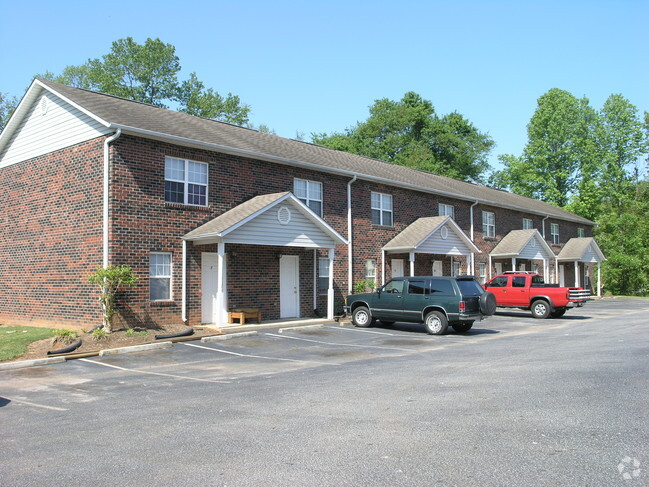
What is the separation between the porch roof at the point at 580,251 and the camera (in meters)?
38.4

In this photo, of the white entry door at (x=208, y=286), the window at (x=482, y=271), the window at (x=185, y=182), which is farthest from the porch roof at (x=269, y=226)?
the window at (x=482, y=271)

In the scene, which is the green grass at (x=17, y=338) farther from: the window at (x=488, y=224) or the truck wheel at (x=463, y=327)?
the window at (x=488, y=224)

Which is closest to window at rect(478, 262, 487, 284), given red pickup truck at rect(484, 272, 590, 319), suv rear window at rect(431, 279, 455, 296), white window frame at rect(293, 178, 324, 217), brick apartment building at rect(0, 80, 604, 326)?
red pickup truck at rect(484, 272, 590, 319)

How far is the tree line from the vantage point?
47.0 metres

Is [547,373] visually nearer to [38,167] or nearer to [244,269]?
[244,269]

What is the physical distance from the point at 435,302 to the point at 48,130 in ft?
45.2

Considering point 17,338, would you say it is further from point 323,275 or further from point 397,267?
point 397,267

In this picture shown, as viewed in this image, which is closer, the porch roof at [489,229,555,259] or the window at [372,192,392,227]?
the window at [372,192,392,227]

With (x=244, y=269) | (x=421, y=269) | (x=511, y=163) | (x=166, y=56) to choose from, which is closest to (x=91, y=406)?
(x=244, y=269)

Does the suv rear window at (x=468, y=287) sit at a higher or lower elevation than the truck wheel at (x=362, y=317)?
higher

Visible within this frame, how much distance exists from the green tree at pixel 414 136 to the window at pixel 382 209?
110 ft

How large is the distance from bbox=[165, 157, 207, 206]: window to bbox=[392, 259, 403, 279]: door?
10245 mm

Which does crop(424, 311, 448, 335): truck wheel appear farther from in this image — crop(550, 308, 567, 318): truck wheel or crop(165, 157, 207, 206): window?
crop(550, 308, 567, 318): truck wheel

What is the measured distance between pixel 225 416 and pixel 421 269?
65.8 feet
